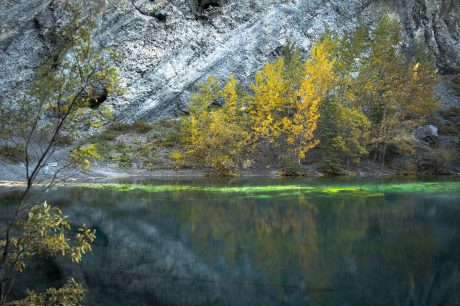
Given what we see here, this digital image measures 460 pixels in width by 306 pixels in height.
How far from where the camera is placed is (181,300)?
932 centimetres

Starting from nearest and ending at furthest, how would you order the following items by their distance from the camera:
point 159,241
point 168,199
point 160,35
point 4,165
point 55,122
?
1. point 55,122
2. point 159,241
3. point 168,199
4. point 4,165
5. point 160,35

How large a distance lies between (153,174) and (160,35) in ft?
84.5

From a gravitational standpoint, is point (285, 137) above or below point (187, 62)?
below

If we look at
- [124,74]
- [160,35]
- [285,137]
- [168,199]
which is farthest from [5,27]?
[168,199]

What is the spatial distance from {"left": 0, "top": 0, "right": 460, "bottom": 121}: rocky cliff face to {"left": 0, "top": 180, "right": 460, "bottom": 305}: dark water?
36.1 meters

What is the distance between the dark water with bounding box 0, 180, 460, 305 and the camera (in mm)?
9562

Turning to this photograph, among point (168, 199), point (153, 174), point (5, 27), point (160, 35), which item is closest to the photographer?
point (168, 199)

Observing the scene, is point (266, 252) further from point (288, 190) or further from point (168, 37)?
point (168, 37)

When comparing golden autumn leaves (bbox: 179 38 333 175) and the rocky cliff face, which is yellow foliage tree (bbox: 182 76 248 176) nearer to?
golden autumn leaves (bbox: 179 38 333 175)

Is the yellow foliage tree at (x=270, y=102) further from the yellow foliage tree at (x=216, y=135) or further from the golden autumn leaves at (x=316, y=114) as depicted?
the yellow foliage tree at (x=216, y=135)

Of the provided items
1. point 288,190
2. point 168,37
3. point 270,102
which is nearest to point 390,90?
point 270,102

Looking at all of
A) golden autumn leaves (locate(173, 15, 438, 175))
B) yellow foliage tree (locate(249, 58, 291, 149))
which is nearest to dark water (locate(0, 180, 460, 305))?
golden autumn leaves (locate(173, 15, 438, 175))

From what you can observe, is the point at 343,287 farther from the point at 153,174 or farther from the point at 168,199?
the point at 153,174

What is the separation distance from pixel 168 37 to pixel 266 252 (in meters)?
51.1
